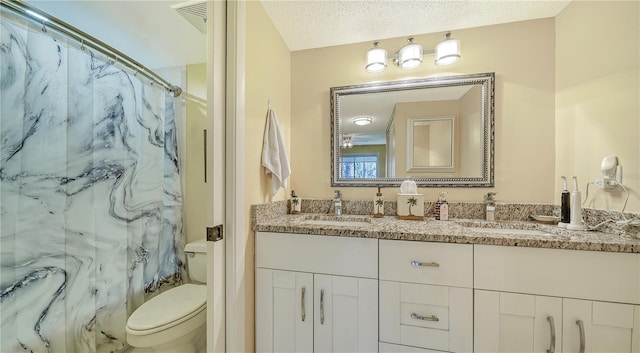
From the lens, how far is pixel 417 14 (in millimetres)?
1393

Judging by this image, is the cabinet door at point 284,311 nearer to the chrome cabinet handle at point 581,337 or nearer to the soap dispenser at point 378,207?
the soap dispenser at point 378,207

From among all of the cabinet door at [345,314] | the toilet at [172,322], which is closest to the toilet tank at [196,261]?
the toilet at [172,322]

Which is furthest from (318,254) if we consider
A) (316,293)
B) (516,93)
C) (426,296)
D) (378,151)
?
(516,93)

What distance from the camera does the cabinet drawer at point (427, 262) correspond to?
38.9 inches

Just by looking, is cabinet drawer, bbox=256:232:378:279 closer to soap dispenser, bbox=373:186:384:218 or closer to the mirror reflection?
soap dispenser, bbox=373:186:384:218

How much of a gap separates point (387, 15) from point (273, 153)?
43.7 inches

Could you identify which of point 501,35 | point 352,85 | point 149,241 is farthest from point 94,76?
point 501,35

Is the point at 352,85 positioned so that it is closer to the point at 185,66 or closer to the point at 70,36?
the point at 185,66

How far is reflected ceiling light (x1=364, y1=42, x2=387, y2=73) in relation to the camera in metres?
1.53

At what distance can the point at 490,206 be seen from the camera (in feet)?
4.58

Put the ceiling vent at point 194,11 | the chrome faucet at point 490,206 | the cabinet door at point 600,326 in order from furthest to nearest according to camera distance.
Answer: the chrome faucet at point 490,206 < the ceiling vent at point 194,11 < the cabinet door at point 600,326

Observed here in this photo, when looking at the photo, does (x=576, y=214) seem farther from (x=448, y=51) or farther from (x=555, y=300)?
(x=448, y=51)

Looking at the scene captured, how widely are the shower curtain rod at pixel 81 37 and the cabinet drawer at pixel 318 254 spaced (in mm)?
1282

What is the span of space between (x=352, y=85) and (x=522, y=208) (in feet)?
4.44
